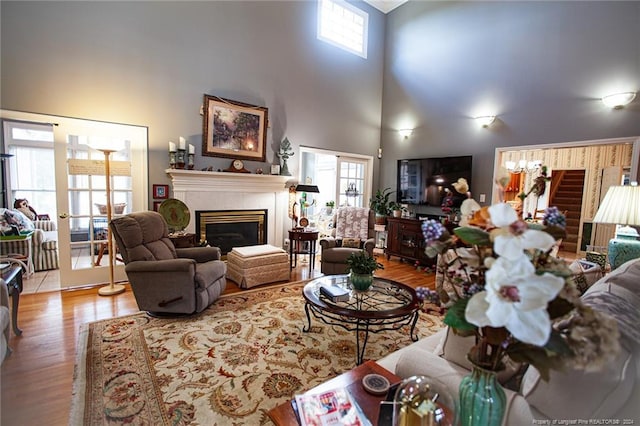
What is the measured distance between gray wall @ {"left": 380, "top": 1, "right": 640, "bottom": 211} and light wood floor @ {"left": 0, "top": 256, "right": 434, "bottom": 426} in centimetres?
447

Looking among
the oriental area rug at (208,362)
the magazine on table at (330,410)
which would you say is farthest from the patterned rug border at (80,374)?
the magazine on table at (330,410)

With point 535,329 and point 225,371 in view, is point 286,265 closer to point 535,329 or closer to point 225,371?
point 225,371

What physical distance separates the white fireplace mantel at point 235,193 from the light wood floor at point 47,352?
1.33m

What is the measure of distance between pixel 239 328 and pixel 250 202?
8.45ft

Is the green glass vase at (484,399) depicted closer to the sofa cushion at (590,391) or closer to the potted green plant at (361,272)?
the sofa cushion at (590,391)

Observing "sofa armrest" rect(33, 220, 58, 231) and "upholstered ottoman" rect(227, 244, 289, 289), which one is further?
"sofa armrest" rect(33, 220, 58, 231)

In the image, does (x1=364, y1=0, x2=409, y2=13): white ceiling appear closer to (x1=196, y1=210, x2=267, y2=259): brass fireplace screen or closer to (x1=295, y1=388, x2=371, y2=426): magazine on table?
(x1=196, y1=210, x2=267, y2=259): brass fireplace screen

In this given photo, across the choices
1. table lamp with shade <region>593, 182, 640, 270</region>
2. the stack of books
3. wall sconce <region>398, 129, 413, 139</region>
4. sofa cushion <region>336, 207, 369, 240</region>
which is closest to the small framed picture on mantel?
sofa cushion <region>336, 207, 369, 240</region>

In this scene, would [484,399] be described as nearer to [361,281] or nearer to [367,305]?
[367,305]

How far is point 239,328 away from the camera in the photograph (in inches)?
108

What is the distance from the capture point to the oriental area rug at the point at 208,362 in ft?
5.78

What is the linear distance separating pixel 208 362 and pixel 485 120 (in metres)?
5.07

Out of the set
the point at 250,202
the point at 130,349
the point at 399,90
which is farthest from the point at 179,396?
the point at 399,90

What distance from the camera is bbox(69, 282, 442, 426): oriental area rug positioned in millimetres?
1762
